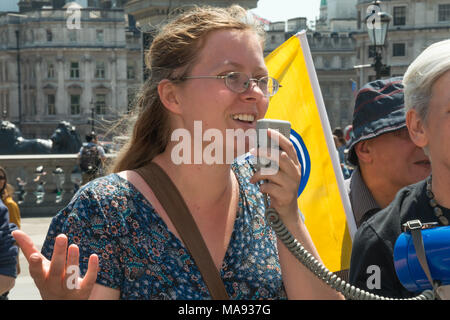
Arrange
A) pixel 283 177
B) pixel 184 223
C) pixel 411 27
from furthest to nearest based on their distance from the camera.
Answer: pixel 411 27 < pixel 184 223 < pixel 283 177

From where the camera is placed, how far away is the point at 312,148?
3.49 m

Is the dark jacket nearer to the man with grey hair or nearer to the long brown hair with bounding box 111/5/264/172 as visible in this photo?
the man with grey hair

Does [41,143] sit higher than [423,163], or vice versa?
[423,163]

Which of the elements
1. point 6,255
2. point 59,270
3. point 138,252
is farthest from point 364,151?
point 6,255

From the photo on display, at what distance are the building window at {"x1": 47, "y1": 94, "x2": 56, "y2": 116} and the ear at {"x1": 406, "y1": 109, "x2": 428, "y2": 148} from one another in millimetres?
80144

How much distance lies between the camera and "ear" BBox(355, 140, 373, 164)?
305 centimetres

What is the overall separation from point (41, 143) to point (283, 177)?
1008 inches

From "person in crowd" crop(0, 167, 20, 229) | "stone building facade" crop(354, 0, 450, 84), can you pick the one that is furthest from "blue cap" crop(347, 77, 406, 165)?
"stone building facade" crop(354, 0, 450, 84)

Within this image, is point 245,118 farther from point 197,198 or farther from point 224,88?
point 197,198

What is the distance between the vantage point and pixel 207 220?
2268 mm

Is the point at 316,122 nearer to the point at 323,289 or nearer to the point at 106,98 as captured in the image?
the point at 323,289

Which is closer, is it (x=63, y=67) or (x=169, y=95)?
(x=169, y=95)

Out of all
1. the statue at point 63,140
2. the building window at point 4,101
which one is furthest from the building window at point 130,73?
the statue at point 63,140

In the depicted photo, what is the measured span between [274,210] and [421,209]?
0.42 metres
